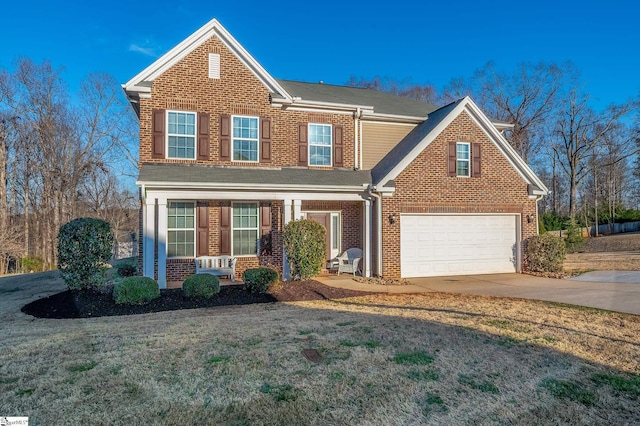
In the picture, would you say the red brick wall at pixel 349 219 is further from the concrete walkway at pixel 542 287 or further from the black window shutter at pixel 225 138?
the black window shutter at pixel 225 138

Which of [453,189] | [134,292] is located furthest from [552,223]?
[134,292]

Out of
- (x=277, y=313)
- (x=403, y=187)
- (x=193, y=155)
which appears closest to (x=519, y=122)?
(x=403, y=187)

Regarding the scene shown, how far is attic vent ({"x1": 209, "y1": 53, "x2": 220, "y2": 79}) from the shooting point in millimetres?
12656

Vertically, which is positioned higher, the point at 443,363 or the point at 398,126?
the point at 398,126

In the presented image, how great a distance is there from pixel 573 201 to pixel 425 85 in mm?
17557

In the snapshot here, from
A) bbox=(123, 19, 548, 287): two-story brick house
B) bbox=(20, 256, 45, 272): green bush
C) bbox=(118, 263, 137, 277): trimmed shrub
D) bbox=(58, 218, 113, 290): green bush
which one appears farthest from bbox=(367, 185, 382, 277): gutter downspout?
bbox=(20, 256, 45, 272): green bush

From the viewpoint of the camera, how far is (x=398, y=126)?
49.4ft

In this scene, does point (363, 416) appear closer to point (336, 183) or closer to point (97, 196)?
point (336, 183)

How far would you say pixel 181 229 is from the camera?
12500mm

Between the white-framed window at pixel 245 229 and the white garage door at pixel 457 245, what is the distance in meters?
4.83

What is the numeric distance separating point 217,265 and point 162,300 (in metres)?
3.29

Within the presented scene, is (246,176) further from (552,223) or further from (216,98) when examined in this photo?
(552,223)

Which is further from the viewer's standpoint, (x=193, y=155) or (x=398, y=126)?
(x=398, y=126)

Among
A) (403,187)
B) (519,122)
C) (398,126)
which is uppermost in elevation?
(519,122)
